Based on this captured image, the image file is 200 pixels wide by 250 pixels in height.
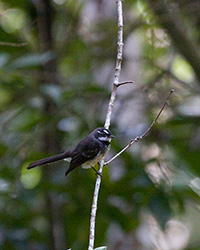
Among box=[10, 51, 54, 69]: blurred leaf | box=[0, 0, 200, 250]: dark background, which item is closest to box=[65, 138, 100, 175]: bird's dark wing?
box=[0, 0, 200, 250]: dark background

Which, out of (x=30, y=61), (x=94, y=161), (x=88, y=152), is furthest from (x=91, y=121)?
(x=30, y=61)

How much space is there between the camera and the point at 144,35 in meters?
5.93

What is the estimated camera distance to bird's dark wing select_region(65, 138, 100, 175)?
14.3 feet

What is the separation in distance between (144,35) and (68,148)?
2147mm

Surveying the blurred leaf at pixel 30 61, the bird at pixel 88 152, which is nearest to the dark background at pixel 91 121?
the blurred leaf at pixel 30 61

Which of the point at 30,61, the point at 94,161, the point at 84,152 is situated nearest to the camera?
the point at 30,61

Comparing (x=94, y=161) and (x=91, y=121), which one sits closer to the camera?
(x=94, y=161)

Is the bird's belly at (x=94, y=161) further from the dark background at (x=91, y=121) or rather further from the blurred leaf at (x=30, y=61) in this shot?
the blurred leaf at (x=30, y=61)

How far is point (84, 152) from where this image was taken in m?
4.54

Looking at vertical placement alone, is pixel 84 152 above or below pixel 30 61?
below

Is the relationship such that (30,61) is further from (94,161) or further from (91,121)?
(94,161)

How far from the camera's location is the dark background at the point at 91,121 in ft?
13.6

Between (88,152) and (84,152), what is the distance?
0.21 feet

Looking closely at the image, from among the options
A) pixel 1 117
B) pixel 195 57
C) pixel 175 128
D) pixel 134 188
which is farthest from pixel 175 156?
pixel 1 117
